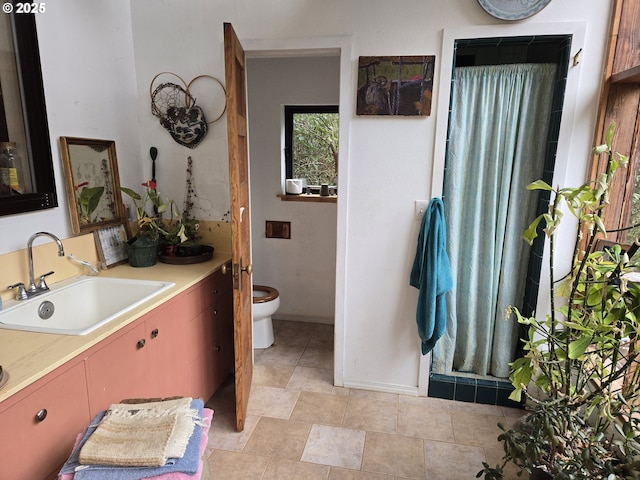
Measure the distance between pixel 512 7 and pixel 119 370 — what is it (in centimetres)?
246

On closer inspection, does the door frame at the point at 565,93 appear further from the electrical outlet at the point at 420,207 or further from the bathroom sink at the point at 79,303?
the bathroom sink at the point at 79,303

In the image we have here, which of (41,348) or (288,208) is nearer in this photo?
(41,348)

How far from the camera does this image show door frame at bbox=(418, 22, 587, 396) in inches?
77.5

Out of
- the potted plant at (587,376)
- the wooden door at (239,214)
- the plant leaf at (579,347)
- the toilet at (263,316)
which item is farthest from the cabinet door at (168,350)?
the plant leaf at (579,347)

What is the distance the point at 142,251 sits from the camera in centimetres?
227

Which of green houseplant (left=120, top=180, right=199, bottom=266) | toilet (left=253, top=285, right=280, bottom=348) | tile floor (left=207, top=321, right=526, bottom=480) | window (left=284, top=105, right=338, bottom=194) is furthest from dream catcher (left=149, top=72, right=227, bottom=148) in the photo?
tile floor (left=207, top=321, right=526, bottom=480)

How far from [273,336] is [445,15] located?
249 centimetres

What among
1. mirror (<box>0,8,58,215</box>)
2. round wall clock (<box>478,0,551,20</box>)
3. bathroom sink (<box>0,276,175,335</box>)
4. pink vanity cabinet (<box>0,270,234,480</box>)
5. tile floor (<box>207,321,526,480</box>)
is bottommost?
tile floor (<box>207,321,526,480</box>)

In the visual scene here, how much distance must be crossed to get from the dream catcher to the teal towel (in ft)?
4.61

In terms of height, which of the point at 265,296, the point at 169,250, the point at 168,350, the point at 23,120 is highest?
the point at 23,120

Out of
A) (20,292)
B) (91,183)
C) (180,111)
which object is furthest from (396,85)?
(20,292)

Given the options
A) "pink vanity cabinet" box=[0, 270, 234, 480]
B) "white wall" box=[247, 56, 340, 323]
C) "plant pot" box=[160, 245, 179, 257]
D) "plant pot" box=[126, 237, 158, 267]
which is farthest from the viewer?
"white wall" box=[247, 56, 340, 323]

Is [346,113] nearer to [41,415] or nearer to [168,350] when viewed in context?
[168,350]

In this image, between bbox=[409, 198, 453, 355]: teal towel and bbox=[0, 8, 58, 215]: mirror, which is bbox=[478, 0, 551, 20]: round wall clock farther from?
bbox=[0, 8, 58, 215]: mirror
